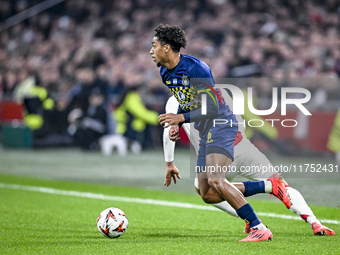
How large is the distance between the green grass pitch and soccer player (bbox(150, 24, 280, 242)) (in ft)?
1.15

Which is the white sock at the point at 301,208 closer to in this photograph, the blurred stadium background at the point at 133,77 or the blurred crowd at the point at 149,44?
the blurred stadium background at the point at 133,77

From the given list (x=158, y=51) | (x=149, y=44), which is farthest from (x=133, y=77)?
(x=158, y=51)

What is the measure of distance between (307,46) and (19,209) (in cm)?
1125

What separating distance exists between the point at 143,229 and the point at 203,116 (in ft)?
4.80

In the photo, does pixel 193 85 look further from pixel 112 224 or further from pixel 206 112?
pixel 112 224

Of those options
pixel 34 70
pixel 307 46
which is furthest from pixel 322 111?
pixel 34 70

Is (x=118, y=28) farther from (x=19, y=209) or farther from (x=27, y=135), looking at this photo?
(x=19, y=209)

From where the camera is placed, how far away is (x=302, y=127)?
12.2 metres

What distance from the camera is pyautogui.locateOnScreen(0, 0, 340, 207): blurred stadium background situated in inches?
472

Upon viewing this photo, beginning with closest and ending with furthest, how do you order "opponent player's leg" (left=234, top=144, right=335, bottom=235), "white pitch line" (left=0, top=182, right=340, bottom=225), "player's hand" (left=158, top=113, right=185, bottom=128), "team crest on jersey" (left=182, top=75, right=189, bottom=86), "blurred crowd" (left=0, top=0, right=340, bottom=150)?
1. "player's hand" (left=158, top=113, right=185, bottom=128)
2. "team crest on jersey" (left=182, top=75, right=189, bottom=86)
3. "opponent player's leg" (left=234, top=144, right=335, bottom=235)
4. "white pitch line" (left=0, top=182, right=340, bottom=225)
5. "blurred crowd" (left=0, top=0, right=340, bottom=150)

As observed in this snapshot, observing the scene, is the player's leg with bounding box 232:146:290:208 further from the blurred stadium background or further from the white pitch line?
the blurred stadium background

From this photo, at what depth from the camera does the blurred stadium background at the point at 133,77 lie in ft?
39.3

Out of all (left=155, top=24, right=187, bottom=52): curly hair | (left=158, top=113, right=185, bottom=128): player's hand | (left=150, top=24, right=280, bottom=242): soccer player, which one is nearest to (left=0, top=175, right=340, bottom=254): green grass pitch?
(left=150, top=24, right=280, bottom=242): soccer player

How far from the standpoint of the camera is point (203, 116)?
4277mm
